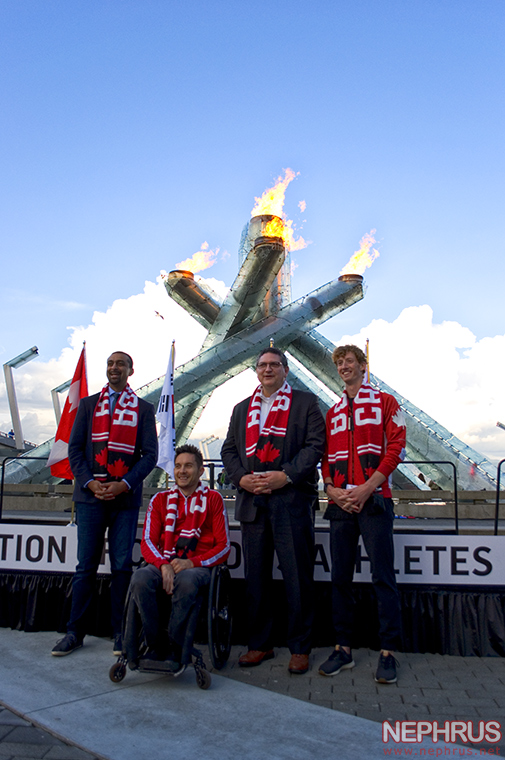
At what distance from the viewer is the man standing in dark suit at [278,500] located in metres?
4.08

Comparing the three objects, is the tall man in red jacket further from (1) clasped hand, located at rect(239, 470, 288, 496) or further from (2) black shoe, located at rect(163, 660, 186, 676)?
(2) black shoe, located at rect(163, 660, 186, 676)

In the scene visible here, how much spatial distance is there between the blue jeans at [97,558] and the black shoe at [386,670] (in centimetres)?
195

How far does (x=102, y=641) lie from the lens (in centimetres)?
468

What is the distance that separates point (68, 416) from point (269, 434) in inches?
194

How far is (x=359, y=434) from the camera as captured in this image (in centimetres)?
422

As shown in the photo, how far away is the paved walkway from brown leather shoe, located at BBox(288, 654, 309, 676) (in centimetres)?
4

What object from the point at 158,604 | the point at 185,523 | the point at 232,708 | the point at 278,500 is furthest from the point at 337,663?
the point at 185,523

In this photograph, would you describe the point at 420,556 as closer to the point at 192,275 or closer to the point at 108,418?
the point at 108,418

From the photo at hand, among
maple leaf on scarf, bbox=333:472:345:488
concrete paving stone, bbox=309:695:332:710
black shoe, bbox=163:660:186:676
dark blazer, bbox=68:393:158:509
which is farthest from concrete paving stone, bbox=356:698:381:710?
dark blazer, bbox=68:393:158:509

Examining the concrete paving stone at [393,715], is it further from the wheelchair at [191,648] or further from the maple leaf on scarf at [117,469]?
the maple leaf on scarf at [117,469]

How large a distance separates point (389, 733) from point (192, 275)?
23.8 meters

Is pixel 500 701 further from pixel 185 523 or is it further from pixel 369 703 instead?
pixel 185 523

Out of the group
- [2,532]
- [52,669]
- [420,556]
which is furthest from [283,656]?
[2,532]

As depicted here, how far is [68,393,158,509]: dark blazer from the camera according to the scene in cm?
448
